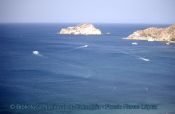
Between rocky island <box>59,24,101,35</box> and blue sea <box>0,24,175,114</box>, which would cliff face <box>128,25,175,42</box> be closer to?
rocky island <box>59,24,101,35</box>

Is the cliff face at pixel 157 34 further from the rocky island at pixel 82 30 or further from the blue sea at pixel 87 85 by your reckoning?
the blue sea at pixel 87 85

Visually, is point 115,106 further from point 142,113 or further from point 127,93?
point 127,93

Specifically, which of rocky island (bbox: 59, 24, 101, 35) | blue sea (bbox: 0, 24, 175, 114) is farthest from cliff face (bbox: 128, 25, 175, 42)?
blue sea (bbox: 0, 24, 175, 114)

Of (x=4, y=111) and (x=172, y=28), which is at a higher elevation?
(x=172, y=28)

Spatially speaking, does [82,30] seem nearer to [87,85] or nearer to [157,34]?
[157,34]

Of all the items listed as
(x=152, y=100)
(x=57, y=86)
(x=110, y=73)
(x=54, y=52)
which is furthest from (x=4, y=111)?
(x=54, y=52)

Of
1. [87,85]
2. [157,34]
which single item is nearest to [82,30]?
[157,34]

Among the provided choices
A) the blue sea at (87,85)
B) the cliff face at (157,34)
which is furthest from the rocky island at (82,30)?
the blue sea at (87,85)

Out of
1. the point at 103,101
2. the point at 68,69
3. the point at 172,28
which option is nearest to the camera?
the point at 103,101
